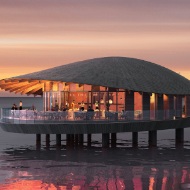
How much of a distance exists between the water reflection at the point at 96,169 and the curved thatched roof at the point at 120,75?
580 centimetres

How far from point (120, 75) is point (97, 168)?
49.2 feet

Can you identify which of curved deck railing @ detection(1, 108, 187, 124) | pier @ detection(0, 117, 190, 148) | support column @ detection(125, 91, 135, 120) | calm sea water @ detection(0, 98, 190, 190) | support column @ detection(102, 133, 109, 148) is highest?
support column @ detection(125, 91, 135, 120)

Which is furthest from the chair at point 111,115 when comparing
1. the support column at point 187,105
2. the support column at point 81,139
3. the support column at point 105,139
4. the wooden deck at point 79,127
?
the support column at point 187,105

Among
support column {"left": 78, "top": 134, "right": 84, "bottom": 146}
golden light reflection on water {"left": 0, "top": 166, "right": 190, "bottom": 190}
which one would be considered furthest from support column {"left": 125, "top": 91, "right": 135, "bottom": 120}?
golden light reflection on water {"left": 0, "top": 166, "right": 190, "bottom": 190}

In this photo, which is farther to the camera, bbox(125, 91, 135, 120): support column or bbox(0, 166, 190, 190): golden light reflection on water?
bbox(125, 91, 135, 120): support column

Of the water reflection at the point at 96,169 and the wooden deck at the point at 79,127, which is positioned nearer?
the water reflection at the point at 96,169

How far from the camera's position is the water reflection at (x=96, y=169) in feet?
135

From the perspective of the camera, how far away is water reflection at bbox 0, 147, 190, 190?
41.1 m

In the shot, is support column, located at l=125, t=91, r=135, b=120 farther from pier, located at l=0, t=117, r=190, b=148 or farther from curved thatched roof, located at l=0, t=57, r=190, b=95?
pier, located at l=0, t=117, r=190, b=148

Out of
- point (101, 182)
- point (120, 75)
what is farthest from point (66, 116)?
point (101, 182)

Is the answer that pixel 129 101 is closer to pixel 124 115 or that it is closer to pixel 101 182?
pixel 124 115

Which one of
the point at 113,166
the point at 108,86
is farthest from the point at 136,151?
the point at 113,166

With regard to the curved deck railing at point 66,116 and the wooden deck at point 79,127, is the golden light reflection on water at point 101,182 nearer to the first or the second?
the wooden deck at point 79,127

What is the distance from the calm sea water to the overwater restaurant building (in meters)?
3.83
